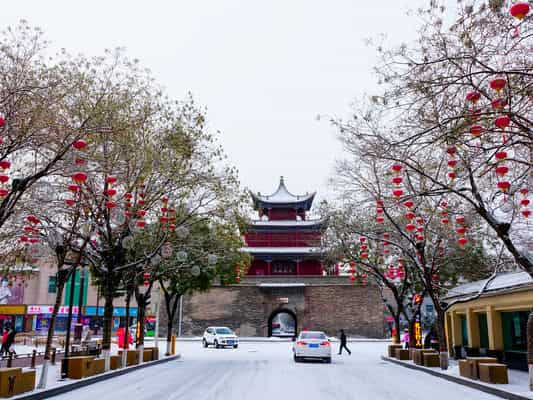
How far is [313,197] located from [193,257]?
102 feet

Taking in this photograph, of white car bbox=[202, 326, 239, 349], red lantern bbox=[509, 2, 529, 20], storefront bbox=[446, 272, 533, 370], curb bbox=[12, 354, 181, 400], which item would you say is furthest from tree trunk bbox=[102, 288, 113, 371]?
white car bbox=[202, 326, 239, 349]

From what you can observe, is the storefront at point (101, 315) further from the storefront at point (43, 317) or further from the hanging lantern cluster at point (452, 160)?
the hanging lantern cluster at point (452, 160)

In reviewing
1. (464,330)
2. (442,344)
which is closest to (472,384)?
(442,344)

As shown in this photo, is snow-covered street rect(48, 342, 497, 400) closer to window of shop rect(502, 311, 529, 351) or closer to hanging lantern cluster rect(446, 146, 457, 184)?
window of shop rect(502, 311, 529, 351)

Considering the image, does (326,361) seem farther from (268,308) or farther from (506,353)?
(268,308)

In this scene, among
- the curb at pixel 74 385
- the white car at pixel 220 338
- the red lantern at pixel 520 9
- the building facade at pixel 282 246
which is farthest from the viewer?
the building facade at pixel 282 246

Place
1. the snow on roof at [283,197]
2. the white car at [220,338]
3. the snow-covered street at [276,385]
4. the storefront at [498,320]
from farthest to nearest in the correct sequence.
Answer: the snow on roof at [283,197]
the white car at [220,338]
the storefront at [498,320]
the snow-covered street at [276,385]

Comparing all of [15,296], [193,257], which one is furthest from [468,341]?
[15,296]

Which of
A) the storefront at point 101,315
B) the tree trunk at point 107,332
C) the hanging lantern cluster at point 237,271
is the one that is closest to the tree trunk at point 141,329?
the tree trunk at point 107,332

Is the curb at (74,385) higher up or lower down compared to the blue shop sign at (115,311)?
lower down

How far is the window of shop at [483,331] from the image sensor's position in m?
19.7

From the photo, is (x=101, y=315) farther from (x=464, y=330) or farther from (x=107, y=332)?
(x=464, y=330)

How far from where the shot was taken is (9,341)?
20578 mm

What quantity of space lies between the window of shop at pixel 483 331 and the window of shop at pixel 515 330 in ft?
6.61
